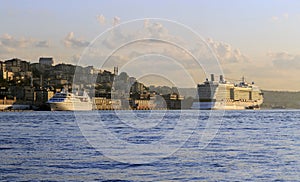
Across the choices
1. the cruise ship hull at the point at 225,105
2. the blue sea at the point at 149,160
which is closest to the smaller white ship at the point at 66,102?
the cruise ship hull at the point at 225,105

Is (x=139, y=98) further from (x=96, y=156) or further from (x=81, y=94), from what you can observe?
(x=96, y=156)

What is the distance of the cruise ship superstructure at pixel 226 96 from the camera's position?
158125 millimetres

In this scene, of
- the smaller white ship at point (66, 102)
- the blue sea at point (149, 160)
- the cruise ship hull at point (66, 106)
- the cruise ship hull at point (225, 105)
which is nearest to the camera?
the blue sea at point (149, 160)

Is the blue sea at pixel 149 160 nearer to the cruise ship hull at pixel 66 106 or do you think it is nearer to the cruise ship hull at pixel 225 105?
the cruise ship hull at pixel 66 106

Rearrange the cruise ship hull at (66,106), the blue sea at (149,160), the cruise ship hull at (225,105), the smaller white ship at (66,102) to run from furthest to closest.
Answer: the cruise ship hull at (225,105) → the cruise ship hull at (66,106) → the smaller white ship at (66,102) → the blue sea at (149,160)

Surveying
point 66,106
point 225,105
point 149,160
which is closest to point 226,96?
point 225,105

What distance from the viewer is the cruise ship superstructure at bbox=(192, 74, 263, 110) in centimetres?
15812

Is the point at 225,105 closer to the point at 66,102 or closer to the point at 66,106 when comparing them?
the point at 66,106

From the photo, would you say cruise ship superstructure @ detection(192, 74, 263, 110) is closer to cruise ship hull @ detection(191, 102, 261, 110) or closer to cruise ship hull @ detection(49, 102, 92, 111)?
cruise ship hull @ detection(191, 102, 261, 110)

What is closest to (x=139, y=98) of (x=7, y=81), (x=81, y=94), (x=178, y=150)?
(x=81, y=94)

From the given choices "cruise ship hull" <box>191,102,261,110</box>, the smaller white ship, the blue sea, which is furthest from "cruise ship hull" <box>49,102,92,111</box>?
the blue sea

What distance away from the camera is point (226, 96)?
544ft

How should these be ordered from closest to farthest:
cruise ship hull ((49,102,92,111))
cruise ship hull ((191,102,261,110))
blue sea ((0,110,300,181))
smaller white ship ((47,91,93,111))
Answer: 1. blue sea ((0,110,300,181))
2. smaller white ship ((47,91,93,111))
3. cruise ship hull ((49,102,92,111))
4. cruise ship hull ((191,102,261,110))

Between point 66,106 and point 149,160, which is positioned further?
point 66,106
